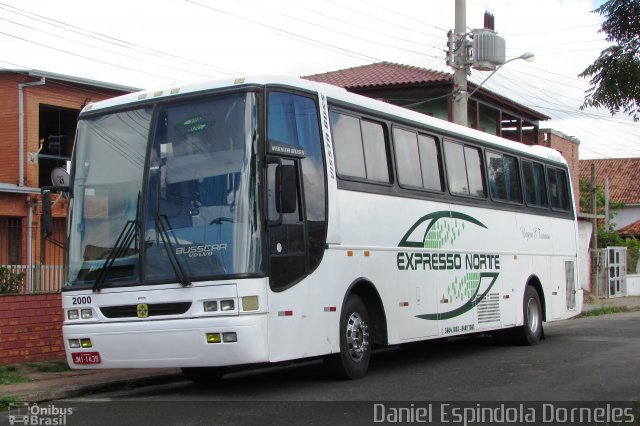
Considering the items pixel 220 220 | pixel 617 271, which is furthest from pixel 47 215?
pixel 617 271

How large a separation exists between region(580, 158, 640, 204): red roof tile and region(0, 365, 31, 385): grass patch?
48712 millimetres

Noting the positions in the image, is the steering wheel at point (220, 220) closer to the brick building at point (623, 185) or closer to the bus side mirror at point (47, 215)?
the bus side mirror at point (47, 215)

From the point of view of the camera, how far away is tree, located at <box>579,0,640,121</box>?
815 cm

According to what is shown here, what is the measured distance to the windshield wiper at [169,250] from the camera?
9.33m

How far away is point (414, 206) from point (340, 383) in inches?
125

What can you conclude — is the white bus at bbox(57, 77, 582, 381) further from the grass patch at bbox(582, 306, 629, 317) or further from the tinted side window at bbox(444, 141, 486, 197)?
the grass patch at bbox(582, 306, 629, 317)

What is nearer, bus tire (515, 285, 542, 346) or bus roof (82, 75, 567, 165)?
bus roof (82, 75, 567, 165)

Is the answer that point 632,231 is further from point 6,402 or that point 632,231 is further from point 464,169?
point 6,402

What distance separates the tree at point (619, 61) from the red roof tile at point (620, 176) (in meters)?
49.6

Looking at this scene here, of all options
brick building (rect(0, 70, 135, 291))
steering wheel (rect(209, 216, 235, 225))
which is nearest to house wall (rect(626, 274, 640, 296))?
brick building (rect(0, 70, 135, 291))

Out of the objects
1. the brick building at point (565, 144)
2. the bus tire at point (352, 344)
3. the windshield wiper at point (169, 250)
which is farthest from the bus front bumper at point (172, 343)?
the brick building at point (565, 144)

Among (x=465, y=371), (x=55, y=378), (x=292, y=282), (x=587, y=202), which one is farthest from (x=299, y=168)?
(x=587, y=202)

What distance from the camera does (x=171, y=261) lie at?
945cm

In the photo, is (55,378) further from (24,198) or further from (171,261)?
(24,198)
